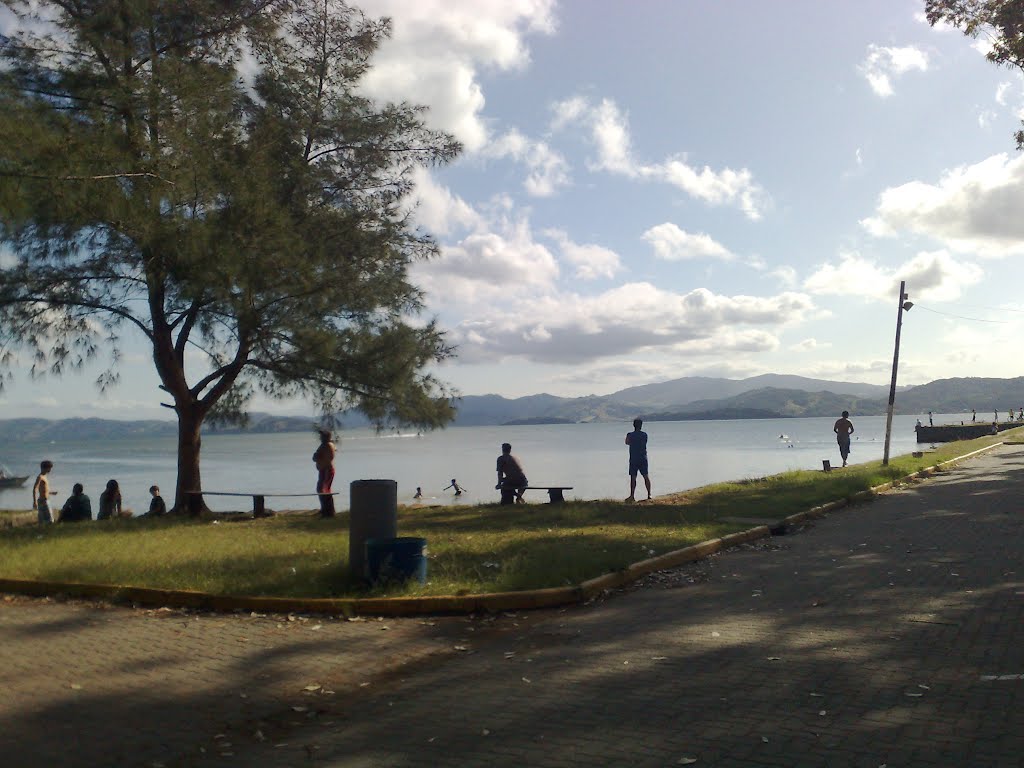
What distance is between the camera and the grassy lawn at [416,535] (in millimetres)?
9188

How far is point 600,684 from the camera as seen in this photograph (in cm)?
570

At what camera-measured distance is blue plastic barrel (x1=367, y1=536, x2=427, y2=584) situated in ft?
28.8

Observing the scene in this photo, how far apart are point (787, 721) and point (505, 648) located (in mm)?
2586

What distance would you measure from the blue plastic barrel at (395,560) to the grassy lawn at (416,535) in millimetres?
174

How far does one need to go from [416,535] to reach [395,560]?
5009 millimetres

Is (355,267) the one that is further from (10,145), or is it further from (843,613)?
(843,613)

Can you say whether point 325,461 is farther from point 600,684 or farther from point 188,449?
point 600,684

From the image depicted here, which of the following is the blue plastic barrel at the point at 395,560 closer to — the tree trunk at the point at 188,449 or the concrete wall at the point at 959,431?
the tree trunk at the point at 188,449

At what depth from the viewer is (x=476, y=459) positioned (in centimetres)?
8356

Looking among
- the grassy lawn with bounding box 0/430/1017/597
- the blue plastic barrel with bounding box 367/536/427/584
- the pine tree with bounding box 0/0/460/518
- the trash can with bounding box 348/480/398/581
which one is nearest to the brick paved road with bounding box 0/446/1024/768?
the grassy lawn with bounding box 0/430/1017/597

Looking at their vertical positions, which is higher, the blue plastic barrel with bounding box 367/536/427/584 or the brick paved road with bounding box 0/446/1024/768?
the blue plastic barrel with bounding box 367/536/427/584

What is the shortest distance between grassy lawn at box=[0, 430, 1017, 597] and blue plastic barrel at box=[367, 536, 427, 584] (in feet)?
0.57

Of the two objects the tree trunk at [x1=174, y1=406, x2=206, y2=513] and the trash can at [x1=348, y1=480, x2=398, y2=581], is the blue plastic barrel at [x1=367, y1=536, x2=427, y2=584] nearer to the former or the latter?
the trash can at [x1=348, y1=480, x2=398, y2=581]

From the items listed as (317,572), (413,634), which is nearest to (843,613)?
(413,634)
